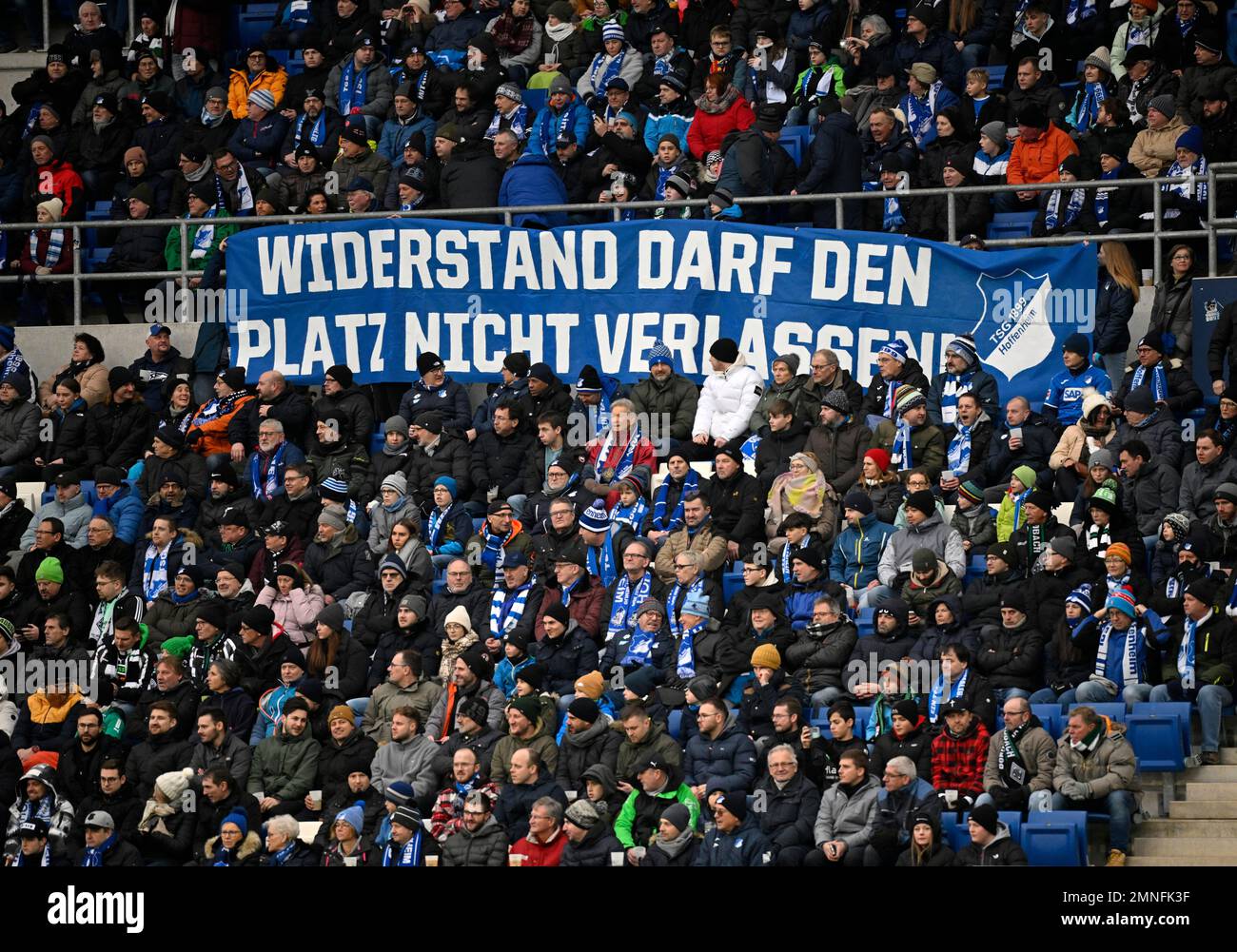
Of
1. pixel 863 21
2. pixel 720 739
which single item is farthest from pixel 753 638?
pixel 863 21

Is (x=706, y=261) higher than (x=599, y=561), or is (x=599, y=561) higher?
(x=706, y=261)

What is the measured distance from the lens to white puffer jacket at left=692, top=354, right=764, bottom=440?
60.6 ft

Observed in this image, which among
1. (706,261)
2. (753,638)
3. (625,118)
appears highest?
(625,118)

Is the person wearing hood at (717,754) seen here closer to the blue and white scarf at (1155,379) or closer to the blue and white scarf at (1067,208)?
the blue and white scarf at (1155,379)

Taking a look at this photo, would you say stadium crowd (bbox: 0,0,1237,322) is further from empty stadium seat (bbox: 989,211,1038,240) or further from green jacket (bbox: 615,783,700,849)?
green jacket (bbox: 615,783,700,849)

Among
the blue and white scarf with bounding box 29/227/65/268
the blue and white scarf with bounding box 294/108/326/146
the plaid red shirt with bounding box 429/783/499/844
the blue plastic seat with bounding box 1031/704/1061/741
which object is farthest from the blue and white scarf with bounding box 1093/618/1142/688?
the blue and white scarf with bounding box 29/227/65/268

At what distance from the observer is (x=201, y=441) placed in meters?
19.7

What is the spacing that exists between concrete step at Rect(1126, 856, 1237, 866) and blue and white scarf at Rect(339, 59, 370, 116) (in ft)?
35.5

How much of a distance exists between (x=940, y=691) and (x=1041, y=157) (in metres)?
5.73

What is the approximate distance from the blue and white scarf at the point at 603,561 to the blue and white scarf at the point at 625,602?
385 mm

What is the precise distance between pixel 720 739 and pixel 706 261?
16.1ft

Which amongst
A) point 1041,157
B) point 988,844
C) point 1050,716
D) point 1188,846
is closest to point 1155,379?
point 1041,157
